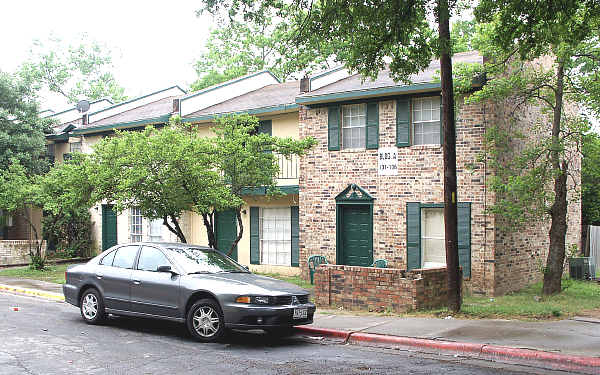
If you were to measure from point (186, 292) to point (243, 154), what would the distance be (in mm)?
4775

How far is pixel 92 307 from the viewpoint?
10.5 m

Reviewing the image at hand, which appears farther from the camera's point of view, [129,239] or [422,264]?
[129,239]

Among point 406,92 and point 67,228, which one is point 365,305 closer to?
point 406,92

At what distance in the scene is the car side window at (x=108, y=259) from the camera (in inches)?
420

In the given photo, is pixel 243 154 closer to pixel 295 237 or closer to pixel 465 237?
pixel 465 237

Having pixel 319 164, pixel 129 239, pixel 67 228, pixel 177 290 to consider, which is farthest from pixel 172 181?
pixel 67 228

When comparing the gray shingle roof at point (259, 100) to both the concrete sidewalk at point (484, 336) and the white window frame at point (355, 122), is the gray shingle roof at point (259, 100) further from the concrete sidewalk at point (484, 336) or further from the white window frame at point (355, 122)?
the concrete sidewalk at point (484, 336)

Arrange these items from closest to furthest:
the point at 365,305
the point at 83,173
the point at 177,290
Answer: the point at 177,290
the point at 365,305
the point at 83,173

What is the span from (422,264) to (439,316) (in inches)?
177

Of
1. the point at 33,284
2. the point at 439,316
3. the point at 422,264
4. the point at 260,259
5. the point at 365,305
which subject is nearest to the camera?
the point at 439,316

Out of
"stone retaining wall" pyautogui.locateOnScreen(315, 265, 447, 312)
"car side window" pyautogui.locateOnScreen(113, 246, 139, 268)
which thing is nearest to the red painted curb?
"stone retaining wall" pyautogui.locateOnScreen(315, 265, 447, 312)

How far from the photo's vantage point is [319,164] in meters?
17.2

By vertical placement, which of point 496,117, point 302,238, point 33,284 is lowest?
point 33,284

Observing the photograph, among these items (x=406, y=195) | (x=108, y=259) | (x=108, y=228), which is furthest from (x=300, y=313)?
(x=108, y=228)
